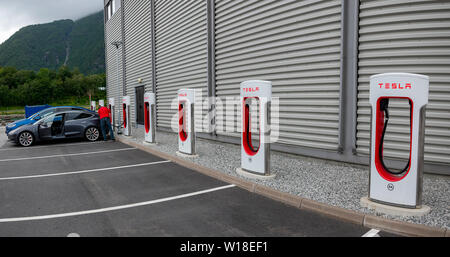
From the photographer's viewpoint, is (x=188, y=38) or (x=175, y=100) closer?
(x=188, y=38)

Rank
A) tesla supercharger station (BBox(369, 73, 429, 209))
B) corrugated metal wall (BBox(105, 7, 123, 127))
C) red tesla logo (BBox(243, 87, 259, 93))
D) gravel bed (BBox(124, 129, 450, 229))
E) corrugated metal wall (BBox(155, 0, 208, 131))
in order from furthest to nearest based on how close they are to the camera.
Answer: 1. corrugated metal wall (BBox(105, 7, 123, 127))
2. corrugated metal wall (BBox(155, 0, 208, 131))
3. red tesla logo (BBox(243, 87, 259, 93))
4. gravel bed (BBox(124, 129, 450, 229))
5. tesla supercharger station (BBox(369, 73, 429, 209))

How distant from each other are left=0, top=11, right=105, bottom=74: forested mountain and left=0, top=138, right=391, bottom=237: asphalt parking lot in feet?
469

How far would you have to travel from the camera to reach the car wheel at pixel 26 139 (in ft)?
41.3

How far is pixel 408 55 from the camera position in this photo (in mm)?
6156

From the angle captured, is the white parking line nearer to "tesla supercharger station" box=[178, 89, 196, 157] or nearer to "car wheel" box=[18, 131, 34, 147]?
"tesla supercharger station" box=[178, 89, 196, 157]

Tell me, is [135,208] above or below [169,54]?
below

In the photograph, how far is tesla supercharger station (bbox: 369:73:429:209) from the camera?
14.0ft

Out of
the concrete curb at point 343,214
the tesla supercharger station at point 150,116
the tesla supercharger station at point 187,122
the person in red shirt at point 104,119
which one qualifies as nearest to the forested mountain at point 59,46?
the person in red shirt at point 104,119

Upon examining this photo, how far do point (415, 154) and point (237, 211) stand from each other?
2477mm

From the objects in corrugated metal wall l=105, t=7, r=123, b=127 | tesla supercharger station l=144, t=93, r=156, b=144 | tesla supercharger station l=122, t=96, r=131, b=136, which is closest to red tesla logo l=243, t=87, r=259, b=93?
tesla supercharger station l=144, t=93, r=156, b=144

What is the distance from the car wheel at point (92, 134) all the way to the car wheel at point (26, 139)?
6.39ft

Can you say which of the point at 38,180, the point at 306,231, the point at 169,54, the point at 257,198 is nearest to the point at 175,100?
the point at 169,54

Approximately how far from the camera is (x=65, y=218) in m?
4.52

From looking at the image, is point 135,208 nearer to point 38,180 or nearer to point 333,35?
point 38,180
